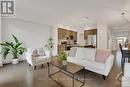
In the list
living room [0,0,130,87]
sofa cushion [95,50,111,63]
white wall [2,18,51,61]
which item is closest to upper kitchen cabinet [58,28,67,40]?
living room [0,0,130,87]

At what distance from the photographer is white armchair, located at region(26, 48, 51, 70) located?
4.19 meters

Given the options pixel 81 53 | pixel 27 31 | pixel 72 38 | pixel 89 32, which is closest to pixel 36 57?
pixel 81 53

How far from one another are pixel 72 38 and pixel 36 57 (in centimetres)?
600

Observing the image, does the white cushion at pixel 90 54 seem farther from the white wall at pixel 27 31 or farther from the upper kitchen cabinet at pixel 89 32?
the upper kitchen cabinet at pixel 89 32

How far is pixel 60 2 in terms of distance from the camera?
3732 millimetres

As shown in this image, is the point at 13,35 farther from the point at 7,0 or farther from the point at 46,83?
the point at 46,83

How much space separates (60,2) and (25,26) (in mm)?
3401

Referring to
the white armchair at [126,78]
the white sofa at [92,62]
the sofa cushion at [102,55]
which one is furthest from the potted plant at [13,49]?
the white armchair at [126,78]

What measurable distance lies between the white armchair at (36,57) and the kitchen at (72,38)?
3.03 m

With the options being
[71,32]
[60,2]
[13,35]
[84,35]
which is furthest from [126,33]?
[13,35]

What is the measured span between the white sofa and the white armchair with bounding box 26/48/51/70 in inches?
46.5

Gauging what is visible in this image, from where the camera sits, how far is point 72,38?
10000 mm

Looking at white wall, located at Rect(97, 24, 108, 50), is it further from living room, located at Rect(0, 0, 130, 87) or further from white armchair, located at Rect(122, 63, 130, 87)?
white armchair, located at Rect(122, 63, 130, 87)

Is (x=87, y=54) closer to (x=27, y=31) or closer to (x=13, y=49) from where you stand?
(x=13, y=49)
